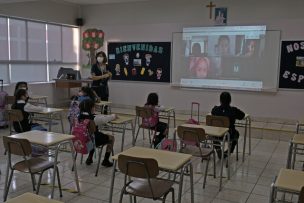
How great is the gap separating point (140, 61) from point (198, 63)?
153 cm

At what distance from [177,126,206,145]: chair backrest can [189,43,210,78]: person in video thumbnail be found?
4143 millimetres

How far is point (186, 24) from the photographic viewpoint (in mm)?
7504

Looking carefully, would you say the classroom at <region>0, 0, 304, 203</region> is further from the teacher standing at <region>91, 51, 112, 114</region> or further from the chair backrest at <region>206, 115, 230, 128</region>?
the chair backrest at <region>206, 115, 230, 128</region>

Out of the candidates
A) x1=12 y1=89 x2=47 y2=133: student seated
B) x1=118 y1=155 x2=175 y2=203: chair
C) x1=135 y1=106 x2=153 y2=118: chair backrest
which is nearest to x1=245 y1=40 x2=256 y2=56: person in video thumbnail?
x1=135 y1=106 x2=153 y2=118: chair backrest

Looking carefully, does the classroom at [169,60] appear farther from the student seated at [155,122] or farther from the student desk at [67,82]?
the student seated at [155,122]

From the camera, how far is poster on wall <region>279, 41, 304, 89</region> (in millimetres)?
6441

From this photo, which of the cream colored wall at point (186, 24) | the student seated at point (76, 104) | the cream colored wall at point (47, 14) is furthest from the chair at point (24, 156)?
the cream colored wall at point (186, 24)

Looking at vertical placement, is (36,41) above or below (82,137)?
above

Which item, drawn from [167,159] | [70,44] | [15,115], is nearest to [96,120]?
[15,115]

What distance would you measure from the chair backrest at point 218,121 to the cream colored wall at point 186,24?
312 cm

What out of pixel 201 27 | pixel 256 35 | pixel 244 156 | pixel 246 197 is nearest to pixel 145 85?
pixel 201 27

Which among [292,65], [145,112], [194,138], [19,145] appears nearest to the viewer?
[19,145]

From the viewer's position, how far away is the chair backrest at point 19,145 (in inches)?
107

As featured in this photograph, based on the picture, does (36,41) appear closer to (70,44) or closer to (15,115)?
(70,44)
